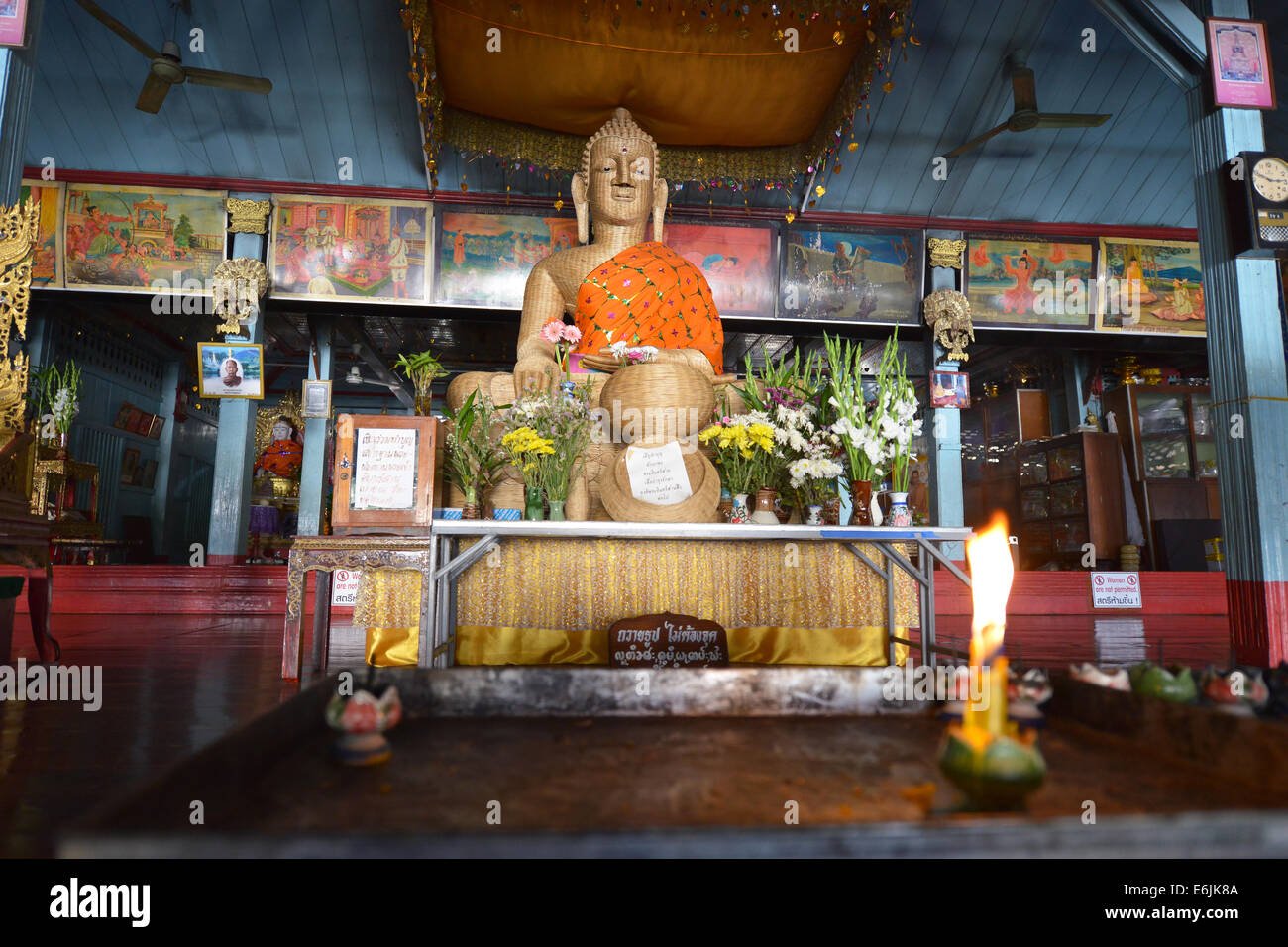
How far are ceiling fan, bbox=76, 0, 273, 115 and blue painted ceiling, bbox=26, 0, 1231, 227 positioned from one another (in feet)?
1.81

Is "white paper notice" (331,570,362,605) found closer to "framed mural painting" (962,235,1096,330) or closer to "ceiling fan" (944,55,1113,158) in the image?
"ceiling fan" (944,55,1113,158)

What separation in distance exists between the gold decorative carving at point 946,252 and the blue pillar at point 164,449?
378 inches

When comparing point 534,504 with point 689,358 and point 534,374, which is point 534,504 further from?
point 689,358

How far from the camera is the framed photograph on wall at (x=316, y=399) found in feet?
22.3

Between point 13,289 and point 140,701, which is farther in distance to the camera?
point 13,289

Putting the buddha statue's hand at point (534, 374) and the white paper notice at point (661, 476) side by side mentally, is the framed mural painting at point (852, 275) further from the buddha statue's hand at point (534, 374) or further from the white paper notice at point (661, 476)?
the white paper notice at point (661, 476)

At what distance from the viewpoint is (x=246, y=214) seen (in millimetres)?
5879

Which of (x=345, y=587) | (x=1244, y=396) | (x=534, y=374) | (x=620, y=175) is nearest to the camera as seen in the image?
(x=1244, y=396)

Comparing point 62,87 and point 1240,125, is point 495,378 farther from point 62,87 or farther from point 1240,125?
point 62,87

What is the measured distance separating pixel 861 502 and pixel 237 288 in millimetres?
5358

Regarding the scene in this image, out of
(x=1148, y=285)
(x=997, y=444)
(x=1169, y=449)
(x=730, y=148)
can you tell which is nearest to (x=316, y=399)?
(x=730, y=148)

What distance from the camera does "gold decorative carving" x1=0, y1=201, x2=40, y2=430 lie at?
2.92 metres
